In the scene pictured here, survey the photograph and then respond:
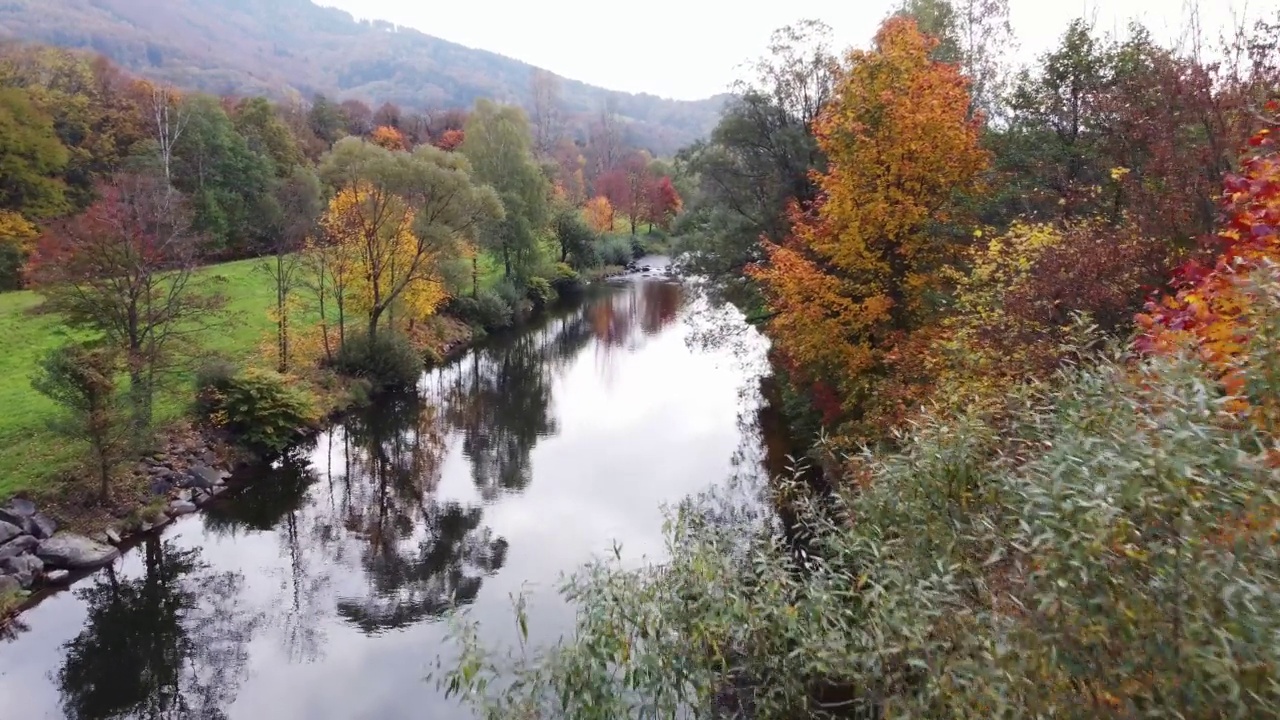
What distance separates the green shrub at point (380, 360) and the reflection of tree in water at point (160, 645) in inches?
442

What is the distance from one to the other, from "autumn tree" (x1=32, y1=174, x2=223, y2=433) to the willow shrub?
47.8ft

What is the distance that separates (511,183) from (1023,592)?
38449 mm

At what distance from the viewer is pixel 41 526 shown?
46.2 feet

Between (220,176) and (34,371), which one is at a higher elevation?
(220,176)

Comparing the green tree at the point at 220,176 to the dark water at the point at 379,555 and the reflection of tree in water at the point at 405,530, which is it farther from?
the reflection of tree in water at the point at 405,530

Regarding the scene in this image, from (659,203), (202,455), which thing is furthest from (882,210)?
(659,203)

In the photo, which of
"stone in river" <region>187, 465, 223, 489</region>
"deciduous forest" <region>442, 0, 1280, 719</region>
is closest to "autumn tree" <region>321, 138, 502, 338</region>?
"stone in river" <region>187, 465, 223, 489</region>

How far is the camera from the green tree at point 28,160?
105ft

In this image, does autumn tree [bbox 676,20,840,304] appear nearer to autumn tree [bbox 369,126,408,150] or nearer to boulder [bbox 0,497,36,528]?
boulder [bbox 0,497,36,528]

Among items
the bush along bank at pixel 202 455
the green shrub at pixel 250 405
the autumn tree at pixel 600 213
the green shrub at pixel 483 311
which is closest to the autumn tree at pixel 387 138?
the autumn tree at pixel 600 213

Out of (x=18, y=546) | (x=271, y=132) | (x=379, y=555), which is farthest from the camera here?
(x=271, y=132)

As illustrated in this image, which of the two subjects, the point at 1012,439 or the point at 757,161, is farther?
the point at 757,161

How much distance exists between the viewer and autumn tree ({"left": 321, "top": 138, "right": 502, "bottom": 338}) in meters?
25.1

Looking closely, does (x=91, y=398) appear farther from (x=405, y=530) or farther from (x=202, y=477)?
(x=405, y=530)
